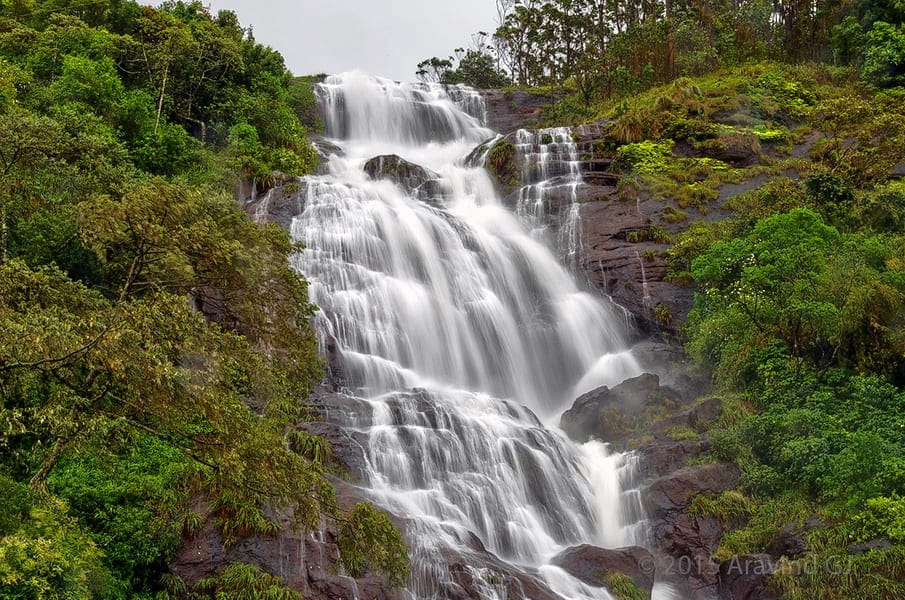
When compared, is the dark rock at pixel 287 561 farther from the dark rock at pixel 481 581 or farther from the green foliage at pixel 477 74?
the green foliage at pixel 477 74

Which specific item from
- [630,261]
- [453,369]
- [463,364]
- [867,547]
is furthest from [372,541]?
[630,261]

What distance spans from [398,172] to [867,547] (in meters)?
21.4

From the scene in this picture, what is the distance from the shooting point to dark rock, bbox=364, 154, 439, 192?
2831 cm

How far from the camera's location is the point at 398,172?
28469 mm

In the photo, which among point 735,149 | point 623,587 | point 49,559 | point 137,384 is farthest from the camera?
point 735,149

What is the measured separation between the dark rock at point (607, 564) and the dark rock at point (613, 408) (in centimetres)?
455

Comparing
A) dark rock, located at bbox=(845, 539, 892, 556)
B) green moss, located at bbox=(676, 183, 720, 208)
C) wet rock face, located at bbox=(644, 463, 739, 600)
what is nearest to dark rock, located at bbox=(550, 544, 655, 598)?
wet rock face, located at bbox=(644, 463, 739, 600)

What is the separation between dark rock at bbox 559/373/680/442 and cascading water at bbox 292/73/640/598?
2.32 ft

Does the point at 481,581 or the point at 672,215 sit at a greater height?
the point at 672,215

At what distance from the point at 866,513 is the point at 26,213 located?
15181 millimetres

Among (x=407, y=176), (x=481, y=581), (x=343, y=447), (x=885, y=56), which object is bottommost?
(x=481, y=581)

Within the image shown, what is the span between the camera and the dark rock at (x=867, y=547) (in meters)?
11.4

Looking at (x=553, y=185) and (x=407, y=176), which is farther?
(x=407, y=176)

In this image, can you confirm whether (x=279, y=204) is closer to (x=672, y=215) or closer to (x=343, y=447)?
(x=343, y=447)
